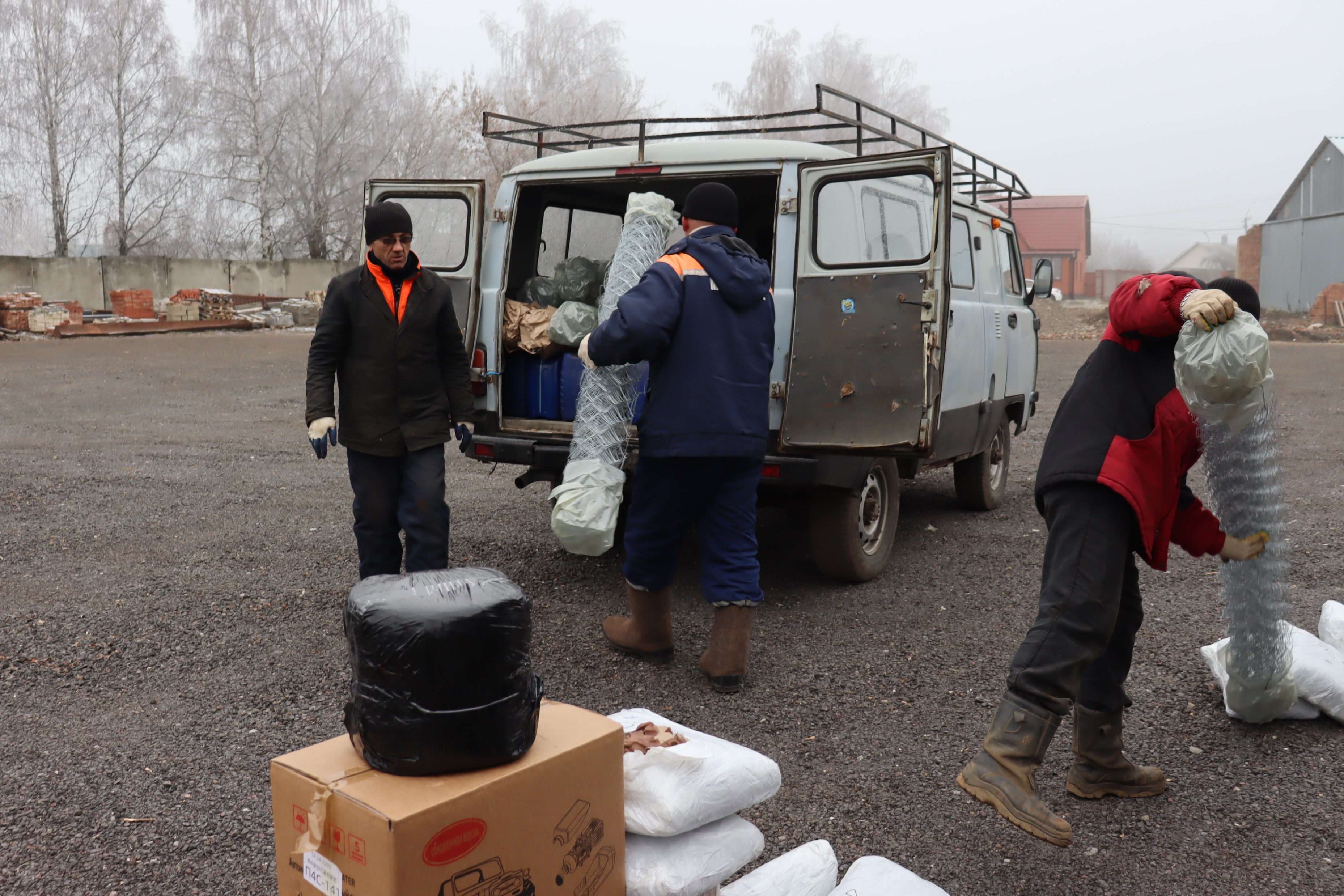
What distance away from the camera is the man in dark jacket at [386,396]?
4543 millimetres

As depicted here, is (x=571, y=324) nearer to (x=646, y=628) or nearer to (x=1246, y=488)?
(x=646, y=628)

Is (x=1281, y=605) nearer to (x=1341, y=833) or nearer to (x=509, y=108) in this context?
(x=1341, y=833)

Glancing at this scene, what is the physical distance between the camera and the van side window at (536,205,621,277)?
6480 millimetres

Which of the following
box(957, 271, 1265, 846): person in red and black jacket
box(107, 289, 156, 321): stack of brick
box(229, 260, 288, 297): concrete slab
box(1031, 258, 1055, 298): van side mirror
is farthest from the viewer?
box(229, 260, 288, 297): concrete slab

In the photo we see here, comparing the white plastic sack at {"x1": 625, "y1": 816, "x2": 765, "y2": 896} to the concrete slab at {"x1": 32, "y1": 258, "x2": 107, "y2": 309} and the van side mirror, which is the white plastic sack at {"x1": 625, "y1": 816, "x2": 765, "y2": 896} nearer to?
the van side mirror

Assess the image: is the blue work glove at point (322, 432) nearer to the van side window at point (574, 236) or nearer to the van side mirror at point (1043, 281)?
the van side window at point (574, 236)

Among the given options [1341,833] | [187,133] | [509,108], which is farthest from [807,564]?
[187,133]

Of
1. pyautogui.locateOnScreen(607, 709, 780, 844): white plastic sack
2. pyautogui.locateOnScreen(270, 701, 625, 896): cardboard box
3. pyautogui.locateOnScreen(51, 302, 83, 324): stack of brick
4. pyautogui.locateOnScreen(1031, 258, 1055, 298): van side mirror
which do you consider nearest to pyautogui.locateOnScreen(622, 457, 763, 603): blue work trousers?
pyautogui.locateOnScreen(607, 709, 780, 844): white plastic sack

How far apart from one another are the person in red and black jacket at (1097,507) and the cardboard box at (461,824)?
1113 millimetres

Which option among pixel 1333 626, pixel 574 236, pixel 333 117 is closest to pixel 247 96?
pixel 333 117

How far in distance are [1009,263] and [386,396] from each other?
15.9 ft

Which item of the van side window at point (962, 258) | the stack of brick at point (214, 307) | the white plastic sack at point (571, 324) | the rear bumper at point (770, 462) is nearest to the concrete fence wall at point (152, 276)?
the stack of brick at point (214, 307)

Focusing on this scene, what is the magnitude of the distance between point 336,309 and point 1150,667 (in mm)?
3680

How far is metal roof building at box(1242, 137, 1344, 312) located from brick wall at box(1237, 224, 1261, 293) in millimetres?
253
